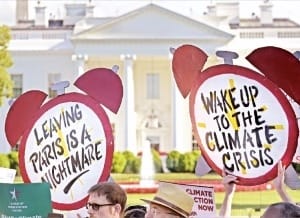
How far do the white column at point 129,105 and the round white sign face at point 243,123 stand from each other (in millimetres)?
37045

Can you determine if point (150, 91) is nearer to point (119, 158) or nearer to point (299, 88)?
point (119, 158)

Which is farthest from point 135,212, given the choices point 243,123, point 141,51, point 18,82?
point 18,82

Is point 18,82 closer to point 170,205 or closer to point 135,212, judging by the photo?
point 135,212

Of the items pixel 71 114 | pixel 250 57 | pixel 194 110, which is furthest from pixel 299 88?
pixel 71 114

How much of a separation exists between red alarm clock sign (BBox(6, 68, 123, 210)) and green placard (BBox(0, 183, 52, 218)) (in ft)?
1.57

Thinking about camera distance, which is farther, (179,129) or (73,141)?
(179,129)

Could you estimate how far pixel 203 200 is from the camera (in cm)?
521

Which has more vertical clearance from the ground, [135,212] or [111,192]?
[111,192]

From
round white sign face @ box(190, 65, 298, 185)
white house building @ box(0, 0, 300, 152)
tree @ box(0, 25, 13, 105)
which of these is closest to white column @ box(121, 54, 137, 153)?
white house building @ box(0, 0, 300, 152)

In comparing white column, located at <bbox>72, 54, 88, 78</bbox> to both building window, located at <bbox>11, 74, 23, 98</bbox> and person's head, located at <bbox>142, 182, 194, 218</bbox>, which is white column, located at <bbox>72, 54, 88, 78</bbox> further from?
person's head, located at <bbox>142, 182, 194, 218</bbox>

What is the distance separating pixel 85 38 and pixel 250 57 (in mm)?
37756

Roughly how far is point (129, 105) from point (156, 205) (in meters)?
39.6

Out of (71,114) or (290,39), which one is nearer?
(71,114)

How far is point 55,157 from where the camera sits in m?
5.91
